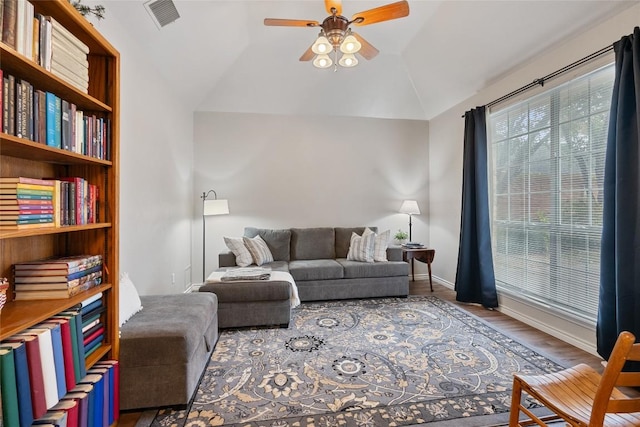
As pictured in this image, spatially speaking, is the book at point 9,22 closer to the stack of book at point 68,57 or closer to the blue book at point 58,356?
the stack of book at point 68,57

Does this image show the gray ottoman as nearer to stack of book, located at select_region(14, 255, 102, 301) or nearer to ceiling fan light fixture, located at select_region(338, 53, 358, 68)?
stack of book, located at select_region(14, 255, 102, 301)

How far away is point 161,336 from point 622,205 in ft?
10.7

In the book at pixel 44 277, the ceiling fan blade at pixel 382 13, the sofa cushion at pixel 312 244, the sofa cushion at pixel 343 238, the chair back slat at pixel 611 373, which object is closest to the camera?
the chair back slat at pixel 611 373

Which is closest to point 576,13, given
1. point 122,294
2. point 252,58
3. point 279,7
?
point 279,7

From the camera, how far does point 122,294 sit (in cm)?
203

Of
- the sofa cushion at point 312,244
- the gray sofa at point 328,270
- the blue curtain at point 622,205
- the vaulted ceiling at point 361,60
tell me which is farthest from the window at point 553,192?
the sofa cushion at point 312,244

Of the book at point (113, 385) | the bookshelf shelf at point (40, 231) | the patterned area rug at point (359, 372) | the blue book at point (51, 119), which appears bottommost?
the patterned area rug at point (359, 372)

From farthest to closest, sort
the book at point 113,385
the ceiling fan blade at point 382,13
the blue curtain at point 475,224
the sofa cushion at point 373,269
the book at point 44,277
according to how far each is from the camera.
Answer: the sofa cushion at point 373,269 < the blue curtain at point 475,224 < the ceiling fan blade at point 382,13 < the book at point 113,385 < the book at point 44,277

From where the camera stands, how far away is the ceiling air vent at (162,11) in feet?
8.23

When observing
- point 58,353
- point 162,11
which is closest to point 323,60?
point 162,11

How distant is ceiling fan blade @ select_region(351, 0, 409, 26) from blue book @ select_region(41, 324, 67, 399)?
266 centimetres

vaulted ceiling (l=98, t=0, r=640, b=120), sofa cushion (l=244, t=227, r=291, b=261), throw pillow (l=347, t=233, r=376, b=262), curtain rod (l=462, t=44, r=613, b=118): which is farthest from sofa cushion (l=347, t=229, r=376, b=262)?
curtain rod (l=462, t=44, r=613, b=118)

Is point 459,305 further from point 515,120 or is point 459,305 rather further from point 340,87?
point 340,87

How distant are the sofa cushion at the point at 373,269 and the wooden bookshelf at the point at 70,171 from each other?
2.79 metres
